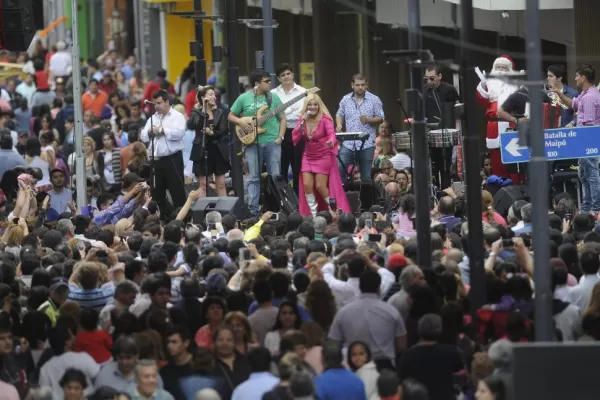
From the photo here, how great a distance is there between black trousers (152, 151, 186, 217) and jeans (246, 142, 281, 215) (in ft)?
2.89

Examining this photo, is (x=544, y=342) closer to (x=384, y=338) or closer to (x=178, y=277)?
(x=384, y=338)

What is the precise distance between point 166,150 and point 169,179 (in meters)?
0.37

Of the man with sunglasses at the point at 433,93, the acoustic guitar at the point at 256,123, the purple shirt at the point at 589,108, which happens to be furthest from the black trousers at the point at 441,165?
the purple shirt at the point at 589,108

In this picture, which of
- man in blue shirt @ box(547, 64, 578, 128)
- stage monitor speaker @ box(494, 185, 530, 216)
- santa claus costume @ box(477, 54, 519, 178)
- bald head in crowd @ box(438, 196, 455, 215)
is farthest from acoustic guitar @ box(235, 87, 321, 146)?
bald head in crowd @ box(438, 196, 455, 215)

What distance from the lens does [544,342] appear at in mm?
13156

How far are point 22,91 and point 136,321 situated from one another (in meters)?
A: 25.9

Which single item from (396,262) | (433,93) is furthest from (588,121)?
(396,262)

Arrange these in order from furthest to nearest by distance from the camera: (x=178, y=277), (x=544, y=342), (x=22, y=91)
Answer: (x=22, y=91)
(x=178, y=277)
(x=544, y=342)

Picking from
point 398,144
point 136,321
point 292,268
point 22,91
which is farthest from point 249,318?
point 22,91

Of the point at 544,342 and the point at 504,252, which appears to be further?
the point at 504,252

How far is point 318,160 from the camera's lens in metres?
23.0

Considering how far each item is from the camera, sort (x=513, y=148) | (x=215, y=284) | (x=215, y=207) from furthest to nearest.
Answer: (x=215, y=207) → (x=513, y=148) → (x=215, y=284)

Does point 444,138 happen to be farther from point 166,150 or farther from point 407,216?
point 407,216

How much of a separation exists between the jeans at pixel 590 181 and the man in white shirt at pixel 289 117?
3671 mm
